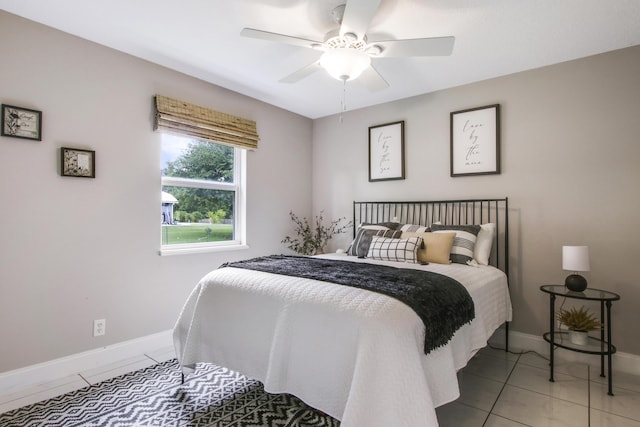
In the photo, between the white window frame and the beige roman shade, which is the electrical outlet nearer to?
the white window frame

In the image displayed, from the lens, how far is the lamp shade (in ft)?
7.73

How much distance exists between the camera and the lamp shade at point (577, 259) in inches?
92.8

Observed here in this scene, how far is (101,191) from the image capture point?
2.60 meters

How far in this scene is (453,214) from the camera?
11.0ft

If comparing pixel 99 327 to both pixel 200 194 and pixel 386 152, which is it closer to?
pixel 200 194

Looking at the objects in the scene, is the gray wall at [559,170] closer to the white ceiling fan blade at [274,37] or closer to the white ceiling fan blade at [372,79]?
the white ceiling fan blade at [372,79]

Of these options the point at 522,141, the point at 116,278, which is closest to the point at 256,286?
the point at 116,278

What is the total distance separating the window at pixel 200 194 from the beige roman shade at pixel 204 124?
0.43ft

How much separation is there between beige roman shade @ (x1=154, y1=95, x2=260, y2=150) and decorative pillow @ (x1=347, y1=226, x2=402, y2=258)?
1.54 meters

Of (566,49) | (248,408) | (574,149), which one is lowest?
(248,408)

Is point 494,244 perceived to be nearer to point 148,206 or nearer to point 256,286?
point 256,286

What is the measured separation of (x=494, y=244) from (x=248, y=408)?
2474 millimetres

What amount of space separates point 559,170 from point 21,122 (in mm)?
4034

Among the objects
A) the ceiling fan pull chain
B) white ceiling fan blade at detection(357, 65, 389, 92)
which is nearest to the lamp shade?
white ceiling fan blade at detection(357, 65, 389, 92)
